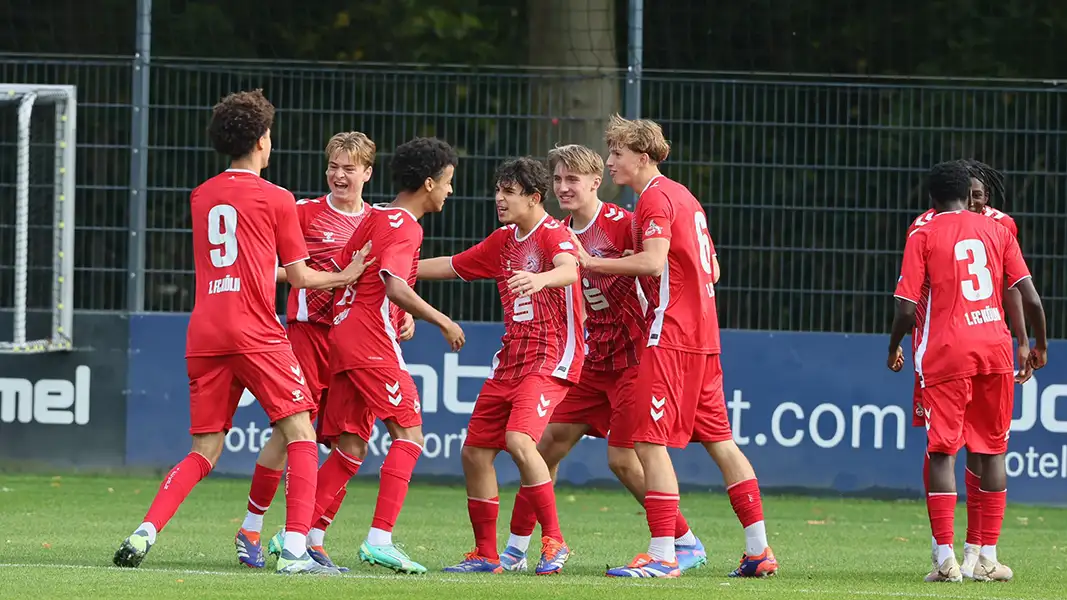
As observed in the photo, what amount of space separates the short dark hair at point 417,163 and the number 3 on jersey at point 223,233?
0.89m

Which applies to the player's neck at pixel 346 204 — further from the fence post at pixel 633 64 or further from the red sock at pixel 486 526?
the fence post at pixel 633 64

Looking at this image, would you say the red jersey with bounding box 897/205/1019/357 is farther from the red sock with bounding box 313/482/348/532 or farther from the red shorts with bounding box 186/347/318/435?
the red shorts with bounding box 186/347/318/435

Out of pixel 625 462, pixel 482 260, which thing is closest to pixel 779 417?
pixel 625 462

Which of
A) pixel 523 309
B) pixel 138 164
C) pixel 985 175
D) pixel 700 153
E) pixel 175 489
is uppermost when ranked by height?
pixel 700 153

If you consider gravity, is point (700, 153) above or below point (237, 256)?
above

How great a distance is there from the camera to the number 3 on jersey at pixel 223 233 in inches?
299

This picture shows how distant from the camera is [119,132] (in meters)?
13.4

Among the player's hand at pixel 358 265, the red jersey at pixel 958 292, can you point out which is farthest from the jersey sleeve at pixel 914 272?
the player's hand at pixel 358 265

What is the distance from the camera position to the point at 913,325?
883 cm

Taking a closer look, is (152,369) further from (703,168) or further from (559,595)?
(559,595)

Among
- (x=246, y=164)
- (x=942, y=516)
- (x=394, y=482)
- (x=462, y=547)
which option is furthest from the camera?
(x=462, y=547)

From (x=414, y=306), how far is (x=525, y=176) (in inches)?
34.0

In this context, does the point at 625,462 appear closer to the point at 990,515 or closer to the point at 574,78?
Answer: the point at 990,515

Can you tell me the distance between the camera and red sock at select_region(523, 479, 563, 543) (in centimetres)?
812
